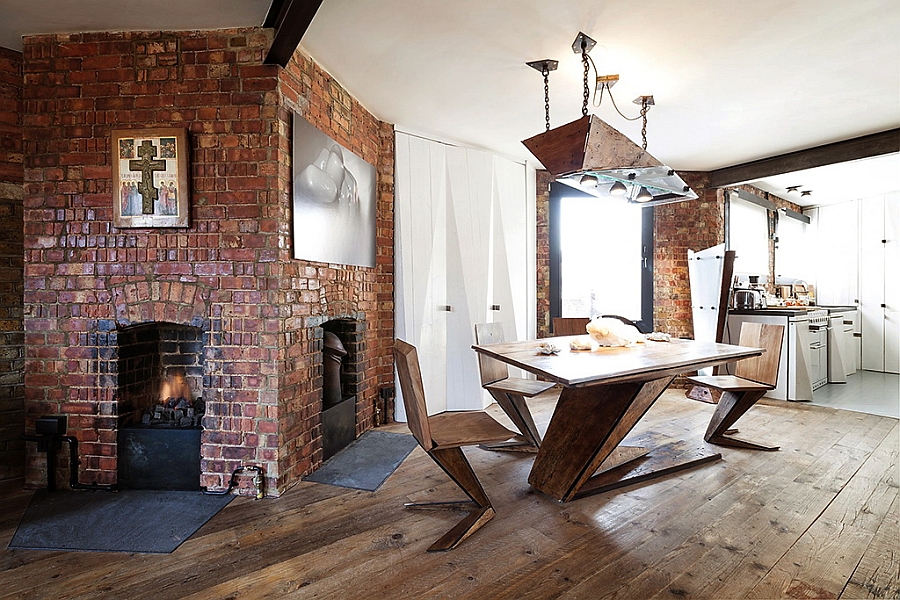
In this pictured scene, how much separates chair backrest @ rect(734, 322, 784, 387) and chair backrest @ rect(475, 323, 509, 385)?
174 centimetres

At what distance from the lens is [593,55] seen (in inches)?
112

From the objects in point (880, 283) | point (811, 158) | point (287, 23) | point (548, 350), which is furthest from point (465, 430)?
point (880, 283)

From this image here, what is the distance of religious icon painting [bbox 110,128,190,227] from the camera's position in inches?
101

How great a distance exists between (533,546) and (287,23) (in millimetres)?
2590

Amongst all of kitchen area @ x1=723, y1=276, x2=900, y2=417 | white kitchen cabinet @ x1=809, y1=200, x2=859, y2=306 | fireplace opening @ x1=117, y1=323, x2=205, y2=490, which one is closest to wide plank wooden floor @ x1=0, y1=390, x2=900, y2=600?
fireplace opening @ x1=117, y1=323, x2=205, y2=490

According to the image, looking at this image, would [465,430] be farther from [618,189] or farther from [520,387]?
[618,189]

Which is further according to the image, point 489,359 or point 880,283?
point 880,283

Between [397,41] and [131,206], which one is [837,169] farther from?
[131,206]

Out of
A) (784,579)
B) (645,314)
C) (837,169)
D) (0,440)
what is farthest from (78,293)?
(837,169)

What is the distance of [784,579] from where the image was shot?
1.86m

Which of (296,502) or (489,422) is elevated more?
(489,422)

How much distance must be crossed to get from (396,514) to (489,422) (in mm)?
642

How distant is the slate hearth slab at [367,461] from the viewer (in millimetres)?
2816

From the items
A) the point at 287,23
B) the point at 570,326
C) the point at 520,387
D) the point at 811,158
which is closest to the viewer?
the point at 287,23
